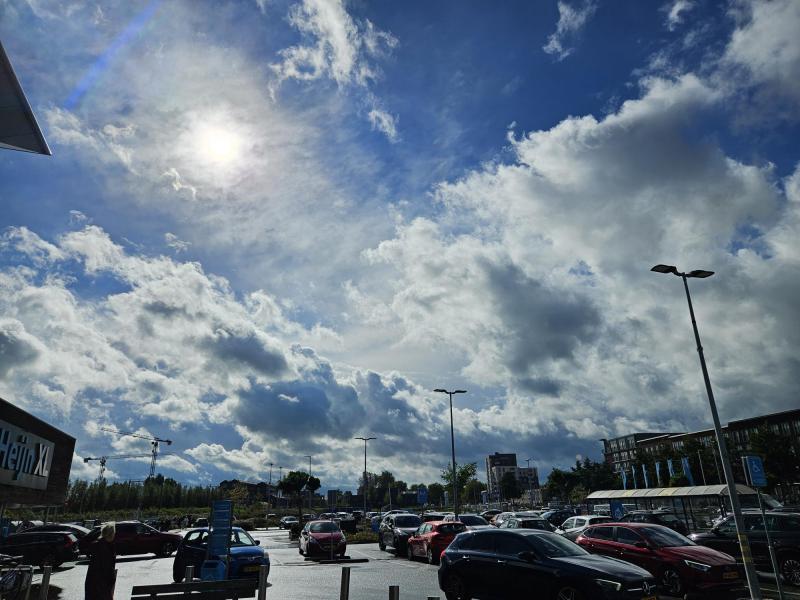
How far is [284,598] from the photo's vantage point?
13625mm

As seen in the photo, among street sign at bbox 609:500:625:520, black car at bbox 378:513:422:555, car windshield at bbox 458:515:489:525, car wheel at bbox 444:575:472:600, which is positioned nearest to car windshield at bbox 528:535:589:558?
car wheel at bbox 444:575:472:600

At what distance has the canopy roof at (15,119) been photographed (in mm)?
10289

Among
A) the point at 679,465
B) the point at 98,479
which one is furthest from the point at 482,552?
the point at 98,479

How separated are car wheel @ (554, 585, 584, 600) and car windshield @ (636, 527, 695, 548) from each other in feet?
16.5

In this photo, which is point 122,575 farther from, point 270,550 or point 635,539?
point 635,539

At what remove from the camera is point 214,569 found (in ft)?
44.3

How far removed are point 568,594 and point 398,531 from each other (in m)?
16.5

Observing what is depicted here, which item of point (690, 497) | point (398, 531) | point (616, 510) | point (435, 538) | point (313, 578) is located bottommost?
point (313, 578)

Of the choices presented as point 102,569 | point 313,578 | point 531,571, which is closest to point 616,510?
point 313,578

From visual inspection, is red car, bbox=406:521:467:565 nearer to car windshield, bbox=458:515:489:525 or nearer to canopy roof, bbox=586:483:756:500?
car windshield, bbox=458:515:489:525

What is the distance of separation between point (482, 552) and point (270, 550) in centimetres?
2172

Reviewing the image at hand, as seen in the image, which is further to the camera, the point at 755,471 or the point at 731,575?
the point at 731,575

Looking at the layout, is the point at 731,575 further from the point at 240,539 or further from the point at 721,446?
the point at 240,539

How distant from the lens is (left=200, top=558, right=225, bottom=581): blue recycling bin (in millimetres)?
13414
